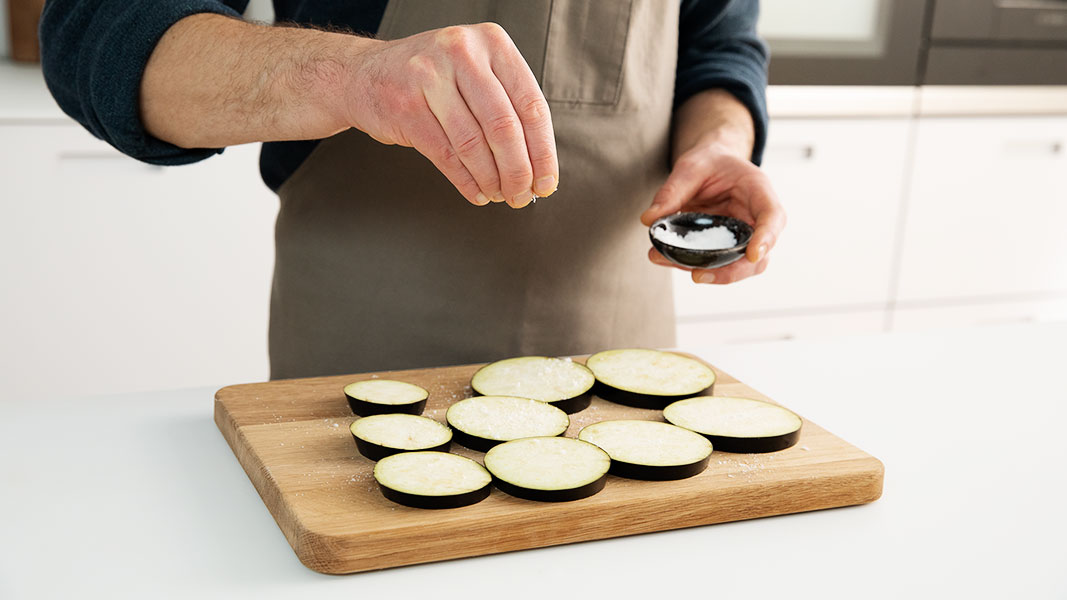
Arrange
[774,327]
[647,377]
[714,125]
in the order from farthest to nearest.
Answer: [774,327] → [714,125] → [647,377]

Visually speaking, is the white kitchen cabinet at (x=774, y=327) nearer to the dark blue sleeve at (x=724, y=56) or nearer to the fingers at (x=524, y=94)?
the dark blue sleeve at (x=724, y=56)

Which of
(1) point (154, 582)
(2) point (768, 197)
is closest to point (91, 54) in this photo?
(1) point (154, 582)

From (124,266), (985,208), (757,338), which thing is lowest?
(757,338)

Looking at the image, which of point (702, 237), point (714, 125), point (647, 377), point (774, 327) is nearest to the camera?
point (647, 377)

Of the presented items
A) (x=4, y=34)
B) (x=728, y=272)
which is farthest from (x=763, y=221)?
(x=4, y=34)

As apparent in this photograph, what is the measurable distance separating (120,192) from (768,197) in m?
1.16

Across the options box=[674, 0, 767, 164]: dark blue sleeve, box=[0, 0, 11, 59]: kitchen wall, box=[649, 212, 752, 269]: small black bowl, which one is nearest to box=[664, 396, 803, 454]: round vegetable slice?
box=[649, 212, 752, 269]: small black bowl

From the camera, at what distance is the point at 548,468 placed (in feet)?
2.28

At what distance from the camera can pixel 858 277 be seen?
2262mm

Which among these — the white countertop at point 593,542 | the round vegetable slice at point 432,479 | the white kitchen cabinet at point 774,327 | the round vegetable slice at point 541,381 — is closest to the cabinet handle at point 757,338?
the white kitchen cabinet at point 774,327

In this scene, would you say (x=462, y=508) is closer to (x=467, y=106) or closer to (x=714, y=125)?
(x=467, y=106)

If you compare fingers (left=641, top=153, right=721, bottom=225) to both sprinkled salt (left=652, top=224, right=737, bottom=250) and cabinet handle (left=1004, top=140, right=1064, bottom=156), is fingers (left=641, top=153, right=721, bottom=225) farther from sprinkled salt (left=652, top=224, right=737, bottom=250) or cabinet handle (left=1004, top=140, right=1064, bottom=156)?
cabinet handle (left=1004, top=140, right=1064, bottom=156)

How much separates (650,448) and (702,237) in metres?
0.34

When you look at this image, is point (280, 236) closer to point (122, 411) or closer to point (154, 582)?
point (122, 411)
